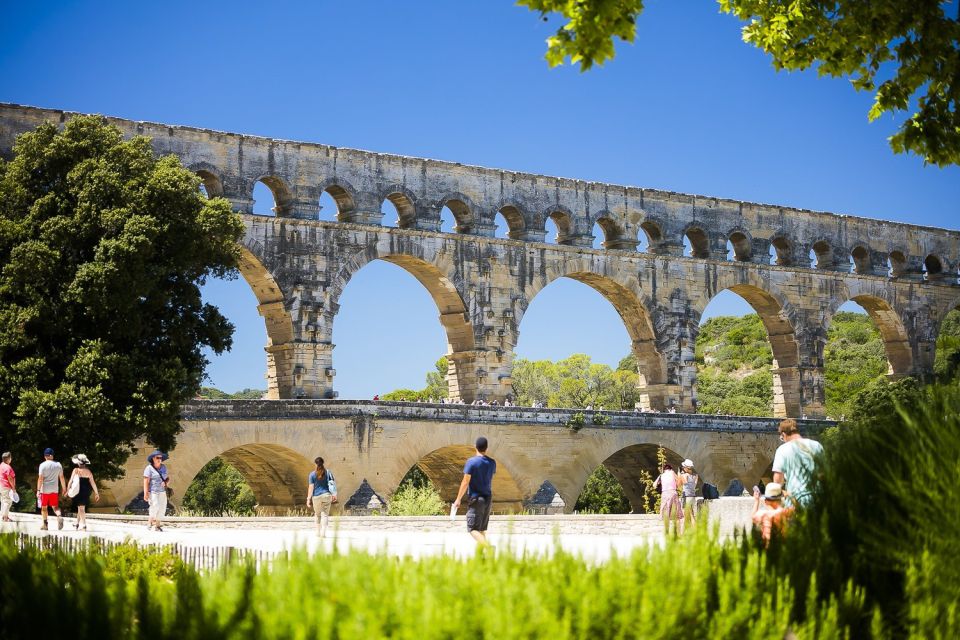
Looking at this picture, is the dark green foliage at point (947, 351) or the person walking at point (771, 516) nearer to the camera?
the person walking at point (771, 516)

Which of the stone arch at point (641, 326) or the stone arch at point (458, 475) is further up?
the stone arch at point (641, 326)

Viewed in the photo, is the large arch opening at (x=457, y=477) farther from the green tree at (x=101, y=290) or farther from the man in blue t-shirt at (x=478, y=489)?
the man in blue t-shirt at (x=478, y=489)

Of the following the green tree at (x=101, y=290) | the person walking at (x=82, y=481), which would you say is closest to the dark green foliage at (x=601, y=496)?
the green tree at (x=101, y=290)

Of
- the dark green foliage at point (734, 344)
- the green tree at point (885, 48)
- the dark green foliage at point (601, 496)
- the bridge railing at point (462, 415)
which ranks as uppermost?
the dark green foliage at point (734, 344)

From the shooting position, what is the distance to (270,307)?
32.9m

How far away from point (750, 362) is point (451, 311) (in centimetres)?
5216

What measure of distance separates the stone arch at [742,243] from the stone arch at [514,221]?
28.3 feet

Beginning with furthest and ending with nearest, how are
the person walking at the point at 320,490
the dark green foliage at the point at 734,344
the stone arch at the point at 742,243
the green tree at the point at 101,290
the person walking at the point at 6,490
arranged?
the dark green foliage at the point at 734,344, the stone arch at the point at 742,243, the green tree at the point at 101,290, the person walking at the point at 6,490, the person walking at the point at 320,490

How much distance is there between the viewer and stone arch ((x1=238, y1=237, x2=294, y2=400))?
32125mm

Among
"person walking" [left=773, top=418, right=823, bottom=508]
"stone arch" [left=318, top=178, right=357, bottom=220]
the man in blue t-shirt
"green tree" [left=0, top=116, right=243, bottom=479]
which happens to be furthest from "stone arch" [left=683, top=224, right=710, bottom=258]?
"person walking" [left=773, top=418, right=823, bottom=508]

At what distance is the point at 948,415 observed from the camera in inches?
317

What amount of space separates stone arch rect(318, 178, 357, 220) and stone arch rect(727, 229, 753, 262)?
568 inches

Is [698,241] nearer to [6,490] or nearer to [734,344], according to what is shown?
[6,490]

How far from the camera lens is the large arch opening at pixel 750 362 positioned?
43.0 metres
